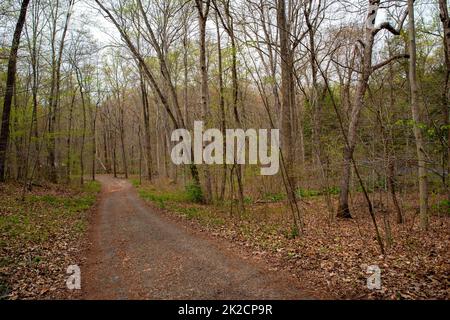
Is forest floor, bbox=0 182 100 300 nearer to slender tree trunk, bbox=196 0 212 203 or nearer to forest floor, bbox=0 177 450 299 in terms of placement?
forest floor, bbox=0 177 450 299

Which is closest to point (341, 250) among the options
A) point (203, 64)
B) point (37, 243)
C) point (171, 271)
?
point (171, 271)

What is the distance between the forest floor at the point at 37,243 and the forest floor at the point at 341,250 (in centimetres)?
343

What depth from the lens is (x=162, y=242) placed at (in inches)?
293

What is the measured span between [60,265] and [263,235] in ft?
15.5

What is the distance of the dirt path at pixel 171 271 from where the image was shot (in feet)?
14.8

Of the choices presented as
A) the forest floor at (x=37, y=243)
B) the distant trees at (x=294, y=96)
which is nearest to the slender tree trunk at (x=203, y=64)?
the distant trees at (x=294, y=96)

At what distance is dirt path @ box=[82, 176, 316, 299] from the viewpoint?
4.50 m

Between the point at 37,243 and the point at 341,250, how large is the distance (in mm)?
7190

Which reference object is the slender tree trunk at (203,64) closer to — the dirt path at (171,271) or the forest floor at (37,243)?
the dirt path at (171,271)

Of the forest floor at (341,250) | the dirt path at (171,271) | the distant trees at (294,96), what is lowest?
the dirt path at (171,271)

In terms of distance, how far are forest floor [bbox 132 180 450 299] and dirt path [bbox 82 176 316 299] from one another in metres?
0.50

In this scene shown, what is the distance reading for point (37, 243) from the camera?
23.0ft

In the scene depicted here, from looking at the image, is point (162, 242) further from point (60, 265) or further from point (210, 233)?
point (60, 265)
